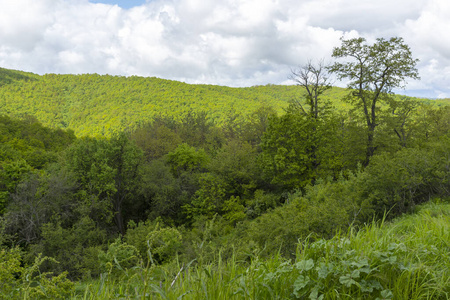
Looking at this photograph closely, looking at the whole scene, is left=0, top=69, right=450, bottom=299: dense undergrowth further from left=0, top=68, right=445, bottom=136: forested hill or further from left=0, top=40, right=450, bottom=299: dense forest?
left=0, top=68, right=445, bottom=136: forested hill

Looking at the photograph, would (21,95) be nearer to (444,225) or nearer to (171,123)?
(171,123)

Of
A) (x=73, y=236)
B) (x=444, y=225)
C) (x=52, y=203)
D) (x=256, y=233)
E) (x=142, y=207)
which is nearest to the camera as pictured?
(x=444, y=225)

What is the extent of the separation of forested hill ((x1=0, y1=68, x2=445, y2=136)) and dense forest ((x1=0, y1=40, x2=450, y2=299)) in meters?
33.7

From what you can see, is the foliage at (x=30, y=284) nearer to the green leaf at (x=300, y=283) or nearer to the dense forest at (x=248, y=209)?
the dense forest at (x=248, y=209)

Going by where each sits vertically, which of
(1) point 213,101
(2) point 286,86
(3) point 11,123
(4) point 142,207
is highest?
(2) point 286,86

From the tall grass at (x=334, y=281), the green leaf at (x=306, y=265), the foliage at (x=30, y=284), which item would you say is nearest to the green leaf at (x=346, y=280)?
the tall grass at (x=334, y=281)

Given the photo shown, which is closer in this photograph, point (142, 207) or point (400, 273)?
point (400, 273)

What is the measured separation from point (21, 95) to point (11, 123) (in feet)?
226

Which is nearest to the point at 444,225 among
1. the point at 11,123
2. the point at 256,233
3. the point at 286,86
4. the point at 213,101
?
the point at 256,233

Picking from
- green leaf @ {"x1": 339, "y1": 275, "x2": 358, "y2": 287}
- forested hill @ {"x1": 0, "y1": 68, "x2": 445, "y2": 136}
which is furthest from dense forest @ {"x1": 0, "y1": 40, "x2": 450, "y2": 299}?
forested hill @ {"x1": 0, "y1": 68, "x2": 445, "y2": 136}

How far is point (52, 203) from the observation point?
17.8 meters

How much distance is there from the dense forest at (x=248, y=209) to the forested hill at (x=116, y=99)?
33.7m

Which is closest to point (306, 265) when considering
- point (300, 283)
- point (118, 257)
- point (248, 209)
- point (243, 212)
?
point (300, 283)

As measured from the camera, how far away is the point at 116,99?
303 ft
